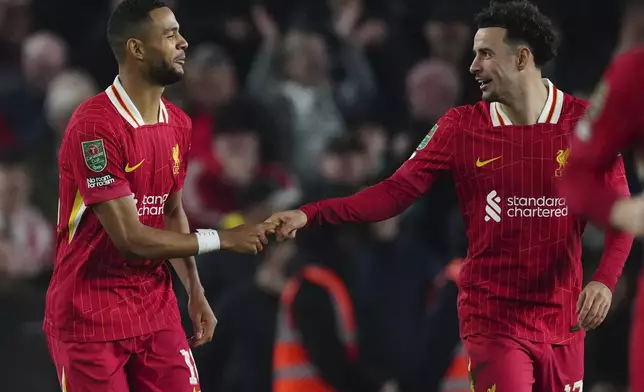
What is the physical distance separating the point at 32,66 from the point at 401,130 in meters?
2.39

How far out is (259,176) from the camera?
6.44 metres

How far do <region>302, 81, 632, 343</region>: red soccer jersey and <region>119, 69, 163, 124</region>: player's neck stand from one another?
43.1 inches

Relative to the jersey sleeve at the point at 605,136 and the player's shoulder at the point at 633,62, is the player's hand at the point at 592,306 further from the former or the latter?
the player's shoulder at the point at 633,62

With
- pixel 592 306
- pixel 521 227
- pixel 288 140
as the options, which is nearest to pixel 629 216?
pixel 592 306

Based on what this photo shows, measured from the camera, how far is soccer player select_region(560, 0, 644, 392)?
113 inches

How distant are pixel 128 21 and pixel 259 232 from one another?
939mm

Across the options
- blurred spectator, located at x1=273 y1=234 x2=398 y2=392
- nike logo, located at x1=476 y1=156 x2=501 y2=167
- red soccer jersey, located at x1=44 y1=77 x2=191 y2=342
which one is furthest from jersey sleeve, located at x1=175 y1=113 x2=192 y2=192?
blurred spectator, located at x1=273 y1=234 x2=398 y2=392

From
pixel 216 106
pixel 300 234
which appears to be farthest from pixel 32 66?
pixel 300 234

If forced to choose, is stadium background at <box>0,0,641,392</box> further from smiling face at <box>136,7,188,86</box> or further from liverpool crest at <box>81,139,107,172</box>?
liverpool crest at <box>81,139,107,172</box>

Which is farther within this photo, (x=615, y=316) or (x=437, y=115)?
(x=437, y=115)

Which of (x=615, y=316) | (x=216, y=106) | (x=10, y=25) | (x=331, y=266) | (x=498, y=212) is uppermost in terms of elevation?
(x=10, y=25)

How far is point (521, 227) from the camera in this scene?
3.98 m

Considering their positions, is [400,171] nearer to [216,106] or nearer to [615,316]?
[615,316]

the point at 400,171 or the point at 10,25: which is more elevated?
the point at 10,25
